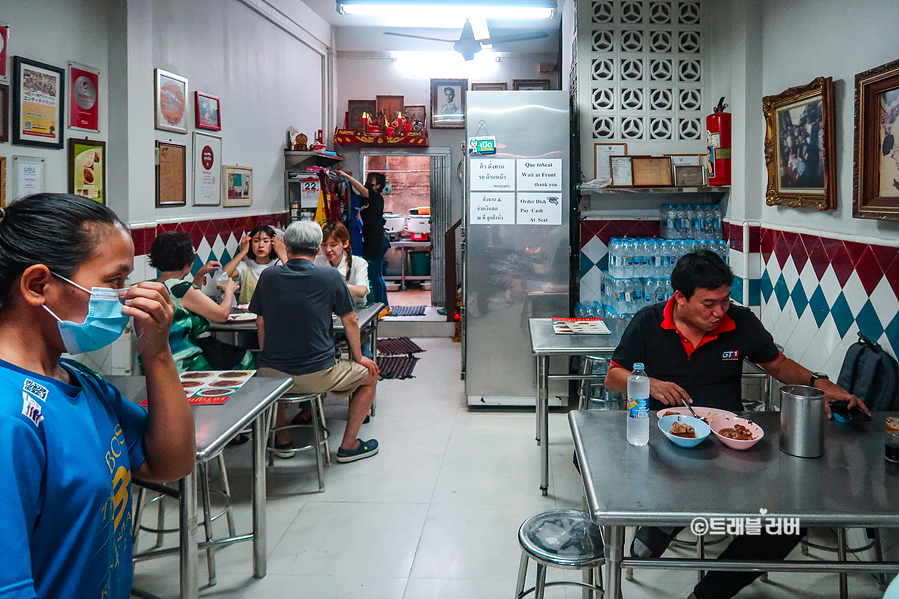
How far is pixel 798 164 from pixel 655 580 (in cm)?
220

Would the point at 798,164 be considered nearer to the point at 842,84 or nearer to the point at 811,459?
the point at 842,84

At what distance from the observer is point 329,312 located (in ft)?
12.8

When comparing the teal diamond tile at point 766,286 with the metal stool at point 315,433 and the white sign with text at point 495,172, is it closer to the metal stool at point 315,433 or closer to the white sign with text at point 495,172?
the white sign with text at point 495,172

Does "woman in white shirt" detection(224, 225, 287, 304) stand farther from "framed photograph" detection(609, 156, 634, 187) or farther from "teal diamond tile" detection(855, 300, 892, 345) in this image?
"teal diamond tile" detection(855, 300, 892, 345)

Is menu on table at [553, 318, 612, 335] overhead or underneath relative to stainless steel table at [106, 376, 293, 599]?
overhead

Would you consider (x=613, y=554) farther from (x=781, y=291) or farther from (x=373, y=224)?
(x=373, y=224)

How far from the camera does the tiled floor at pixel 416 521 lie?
108 inches

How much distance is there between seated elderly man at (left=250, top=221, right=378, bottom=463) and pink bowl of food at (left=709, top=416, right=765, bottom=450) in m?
2.30

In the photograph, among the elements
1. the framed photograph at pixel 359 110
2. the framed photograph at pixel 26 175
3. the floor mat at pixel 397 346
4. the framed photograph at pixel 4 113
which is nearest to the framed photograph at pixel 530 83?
the framed photograph at pixel 359 110

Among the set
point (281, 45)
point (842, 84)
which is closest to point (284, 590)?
point (842, 84)

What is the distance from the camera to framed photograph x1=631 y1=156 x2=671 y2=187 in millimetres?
4816

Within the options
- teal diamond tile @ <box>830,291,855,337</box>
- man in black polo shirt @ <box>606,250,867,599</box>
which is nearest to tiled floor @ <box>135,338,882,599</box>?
man in black polo shirt @ <box>606,250,867,599</box>

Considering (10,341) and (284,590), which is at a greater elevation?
(10,341)

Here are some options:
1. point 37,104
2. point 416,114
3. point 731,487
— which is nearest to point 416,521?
point 731,487
